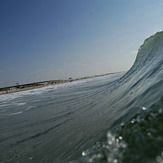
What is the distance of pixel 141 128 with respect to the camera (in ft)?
4.29

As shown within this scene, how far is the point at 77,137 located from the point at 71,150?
433mm

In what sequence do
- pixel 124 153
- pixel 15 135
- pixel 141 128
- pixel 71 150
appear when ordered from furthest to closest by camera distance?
pixel 15 135
pixel 71 150
pixel 141 128
pixel 124 153

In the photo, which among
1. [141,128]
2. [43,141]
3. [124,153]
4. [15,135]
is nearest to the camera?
[124,153]

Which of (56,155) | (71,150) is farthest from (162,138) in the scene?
(56,155)

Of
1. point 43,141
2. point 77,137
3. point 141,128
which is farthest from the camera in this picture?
point 43,141

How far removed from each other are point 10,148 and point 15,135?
751 mm

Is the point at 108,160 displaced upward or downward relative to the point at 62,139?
upward

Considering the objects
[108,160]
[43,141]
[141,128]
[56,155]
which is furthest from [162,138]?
[43,141]

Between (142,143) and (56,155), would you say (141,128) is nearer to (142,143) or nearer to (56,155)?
(142,143)

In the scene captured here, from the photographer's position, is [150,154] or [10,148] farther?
[10,148]

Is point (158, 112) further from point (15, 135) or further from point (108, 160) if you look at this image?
point (15, 135)

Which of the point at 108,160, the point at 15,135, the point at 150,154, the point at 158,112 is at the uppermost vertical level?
the point at 158,112

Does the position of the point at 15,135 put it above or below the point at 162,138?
below

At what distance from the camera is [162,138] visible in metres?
1.01
